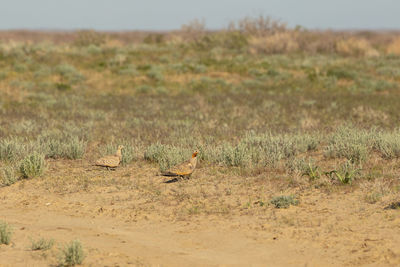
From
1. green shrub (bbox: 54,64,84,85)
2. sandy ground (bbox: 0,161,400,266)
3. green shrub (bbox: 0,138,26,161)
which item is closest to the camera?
sandy ground (bbox: 0,161,400,266)

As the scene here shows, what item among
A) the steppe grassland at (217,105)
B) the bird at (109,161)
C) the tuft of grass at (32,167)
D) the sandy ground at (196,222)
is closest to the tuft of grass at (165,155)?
the steppe grassland at (217,105)

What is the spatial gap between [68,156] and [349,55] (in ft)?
86.1

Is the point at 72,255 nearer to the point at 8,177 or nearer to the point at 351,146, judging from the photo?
the point at 8,177

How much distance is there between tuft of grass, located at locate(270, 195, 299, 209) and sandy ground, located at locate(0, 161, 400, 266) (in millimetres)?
89

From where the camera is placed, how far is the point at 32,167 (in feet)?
32.1

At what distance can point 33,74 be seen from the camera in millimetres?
25719

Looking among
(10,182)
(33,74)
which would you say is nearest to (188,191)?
(10,182)

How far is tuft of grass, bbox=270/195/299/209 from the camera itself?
25.3 feet

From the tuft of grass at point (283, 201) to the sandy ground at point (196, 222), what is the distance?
0.09 meters

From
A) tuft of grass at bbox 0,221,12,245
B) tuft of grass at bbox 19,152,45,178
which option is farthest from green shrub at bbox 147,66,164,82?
tuft of grass at bbox 0,221,12,245

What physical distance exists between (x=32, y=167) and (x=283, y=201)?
456cm

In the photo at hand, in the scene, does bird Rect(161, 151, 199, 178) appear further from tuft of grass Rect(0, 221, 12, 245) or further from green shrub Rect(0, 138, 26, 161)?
green shrub Rect(0, 138, 26, 161)

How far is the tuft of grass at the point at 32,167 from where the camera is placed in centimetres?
979

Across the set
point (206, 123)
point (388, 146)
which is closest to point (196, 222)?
point (388, 146)
